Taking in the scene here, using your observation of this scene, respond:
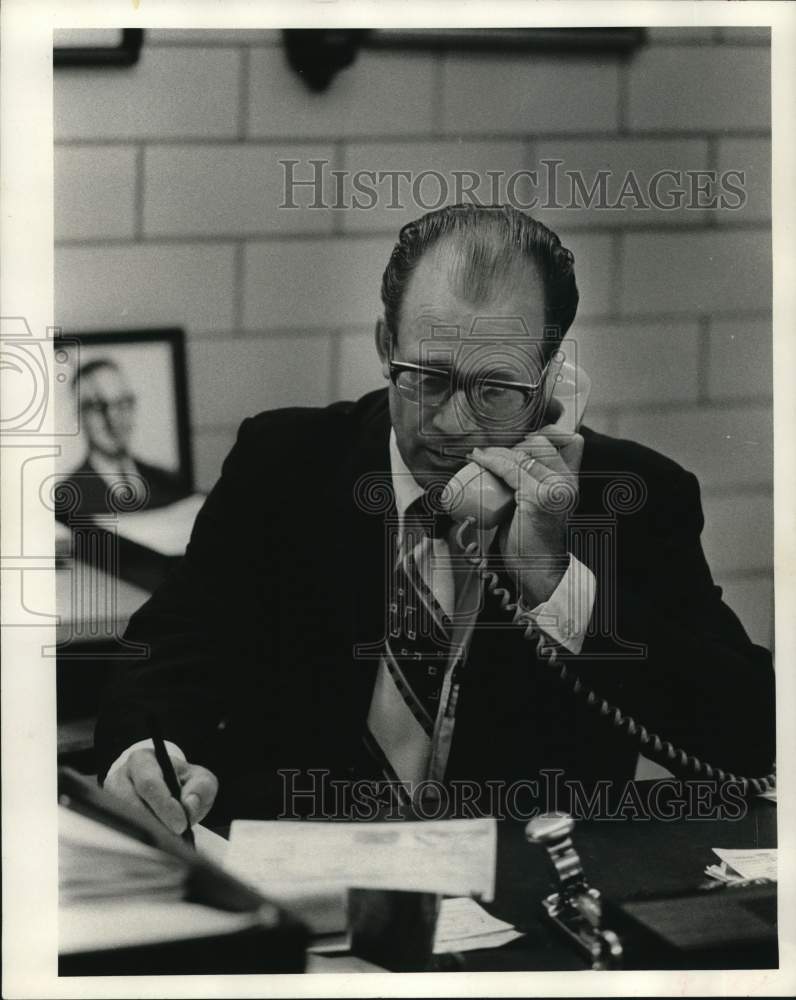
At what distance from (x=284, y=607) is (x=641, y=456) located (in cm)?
65

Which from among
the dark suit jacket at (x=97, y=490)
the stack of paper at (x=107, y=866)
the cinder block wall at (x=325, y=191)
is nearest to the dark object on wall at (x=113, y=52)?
the cinder block wall at (x=325, y=191)

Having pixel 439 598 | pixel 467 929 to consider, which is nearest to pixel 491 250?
pixel 439 598

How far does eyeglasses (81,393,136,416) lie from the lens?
1812mm

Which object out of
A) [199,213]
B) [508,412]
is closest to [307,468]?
[508,412]

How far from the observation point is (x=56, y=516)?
182 centimetres

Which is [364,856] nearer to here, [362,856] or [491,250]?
[362,856]

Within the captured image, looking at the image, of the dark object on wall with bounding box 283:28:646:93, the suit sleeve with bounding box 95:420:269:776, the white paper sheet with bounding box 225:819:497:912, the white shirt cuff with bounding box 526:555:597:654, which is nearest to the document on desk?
the white paper sheet with bounding box 225:819:497:912

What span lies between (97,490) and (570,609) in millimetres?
821

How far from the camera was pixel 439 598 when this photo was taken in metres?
1.80

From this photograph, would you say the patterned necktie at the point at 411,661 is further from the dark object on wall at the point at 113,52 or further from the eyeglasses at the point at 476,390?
the dark object on wall at the point at 113,52

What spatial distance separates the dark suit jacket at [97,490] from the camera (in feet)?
5.93

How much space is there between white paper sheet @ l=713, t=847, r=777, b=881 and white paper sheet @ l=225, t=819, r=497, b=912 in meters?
0.40

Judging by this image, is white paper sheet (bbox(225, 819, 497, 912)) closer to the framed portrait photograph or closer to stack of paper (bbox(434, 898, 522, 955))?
stack of paper (bbox(434, 898, 522, 955))

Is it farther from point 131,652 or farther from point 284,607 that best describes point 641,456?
point 131,652
